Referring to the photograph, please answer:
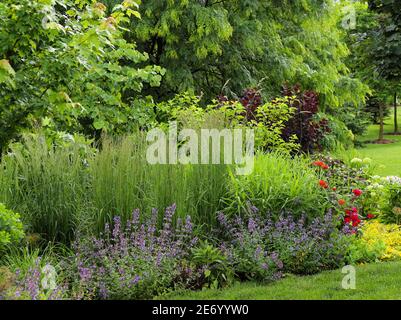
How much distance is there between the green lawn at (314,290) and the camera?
4836 mm

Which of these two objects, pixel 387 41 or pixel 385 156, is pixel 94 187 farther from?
pixel 385 156

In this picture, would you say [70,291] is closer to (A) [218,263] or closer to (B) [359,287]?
(A) [218,263]

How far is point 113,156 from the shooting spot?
579cm

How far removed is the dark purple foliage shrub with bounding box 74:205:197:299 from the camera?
464cm

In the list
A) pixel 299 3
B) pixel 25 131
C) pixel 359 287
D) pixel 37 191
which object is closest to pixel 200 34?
pixel 299 3

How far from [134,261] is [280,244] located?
4.76 feet

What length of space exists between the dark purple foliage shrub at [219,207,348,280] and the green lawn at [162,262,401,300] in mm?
169

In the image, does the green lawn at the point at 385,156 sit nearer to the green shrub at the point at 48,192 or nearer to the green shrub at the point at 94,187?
the green shrub at the point at 94,187

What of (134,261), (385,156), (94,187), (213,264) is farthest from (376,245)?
(385,156)

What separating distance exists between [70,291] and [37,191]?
127 centimetres

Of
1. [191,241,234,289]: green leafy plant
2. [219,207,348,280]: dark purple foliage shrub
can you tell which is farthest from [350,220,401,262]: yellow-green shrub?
[191,241,234,289]: green leafy plant

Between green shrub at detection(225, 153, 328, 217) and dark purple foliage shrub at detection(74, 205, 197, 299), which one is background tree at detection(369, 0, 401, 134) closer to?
green shrub at detection(225, 153, 328, 217)

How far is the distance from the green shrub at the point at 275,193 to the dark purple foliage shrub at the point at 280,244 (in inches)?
4.4

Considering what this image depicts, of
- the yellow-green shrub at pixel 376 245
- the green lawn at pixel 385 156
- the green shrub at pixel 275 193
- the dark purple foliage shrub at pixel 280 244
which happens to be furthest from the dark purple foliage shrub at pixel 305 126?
the dark purple foliage shrub at pixel 280 244
